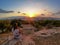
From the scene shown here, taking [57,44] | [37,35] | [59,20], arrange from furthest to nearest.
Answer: [59,20] < [37,35] < [57,44]

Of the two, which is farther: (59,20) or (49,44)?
(59,20)

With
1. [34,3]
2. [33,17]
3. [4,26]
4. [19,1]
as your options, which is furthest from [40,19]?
[4,26]

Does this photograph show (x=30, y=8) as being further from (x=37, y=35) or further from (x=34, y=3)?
(x=37, y=35)

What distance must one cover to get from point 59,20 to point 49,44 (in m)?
0.52

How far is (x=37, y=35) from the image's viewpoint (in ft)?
7.64

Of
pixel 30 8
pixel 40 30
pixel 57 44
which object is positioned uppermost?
pixel 30 8

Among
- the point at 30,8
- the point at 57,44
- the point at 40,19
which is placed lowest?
the point at 57,44

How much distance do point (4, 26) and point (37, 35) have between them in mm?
565

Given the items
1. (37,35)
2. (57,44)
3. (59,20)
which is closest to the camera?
(57,44)

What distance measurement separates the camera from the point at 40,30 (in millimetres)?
2414

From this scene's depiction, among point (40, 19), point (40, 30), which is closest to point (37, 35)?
point (40, 30)

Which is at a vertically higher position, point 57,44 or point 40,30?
point 40,30

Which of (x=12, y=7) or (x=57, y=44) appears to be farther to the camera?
(x=12, y=7)

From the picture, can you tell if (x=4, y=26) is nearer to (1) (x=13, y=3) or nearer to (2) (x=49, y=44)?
(1) (x=13, y=3)
